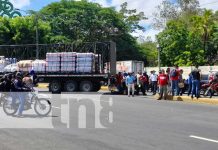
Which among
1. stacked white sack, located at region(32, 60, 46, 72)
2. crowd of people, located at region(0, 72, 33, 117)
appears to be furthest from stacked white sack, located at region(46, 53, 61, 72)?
crowd of people, located at region(0, 72, 33, 117)

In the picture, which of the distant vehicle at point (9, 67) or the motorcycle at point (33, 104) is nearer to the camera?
the motorcycle at point (33, 104)

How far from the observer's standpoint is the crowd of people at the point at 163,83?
22.5 m

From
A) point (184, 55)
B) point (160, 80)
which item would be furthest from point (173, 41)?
point (160, 80)

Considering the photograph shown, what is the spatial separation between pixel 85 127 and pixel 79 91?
1846 centimetres

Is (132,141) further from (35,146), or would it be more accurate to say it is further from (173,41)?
(173,41)

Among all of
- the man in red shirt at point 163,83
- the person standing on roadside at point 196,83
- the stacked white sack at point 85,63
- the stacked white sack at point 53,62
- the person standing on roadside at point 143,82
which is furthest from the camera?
the stacked white sack at point 53,62

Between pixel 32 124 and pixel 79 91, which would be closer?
pixel 32 124

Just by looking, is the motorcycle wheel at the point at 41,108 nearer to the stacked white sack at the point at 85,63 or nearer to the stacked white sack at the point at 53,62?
the stacked white sack at the point at 85,63

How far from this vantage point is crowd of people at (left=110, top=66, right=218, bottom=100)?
22.5 metres

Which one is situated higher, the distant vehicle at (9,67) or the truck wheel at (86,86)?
the distant vehicle at (9,67)

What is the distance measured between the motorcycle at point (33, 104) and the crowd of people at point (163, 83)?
28.4ft

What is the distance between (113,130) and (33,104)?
471 cm

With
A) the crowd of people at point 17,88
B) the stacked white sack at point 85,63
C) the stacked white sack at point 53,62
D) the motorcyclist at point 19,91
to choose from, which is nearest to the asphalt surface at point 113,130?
the motorcyclist at point 19,91

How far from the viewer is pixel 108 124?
45.0 ft
